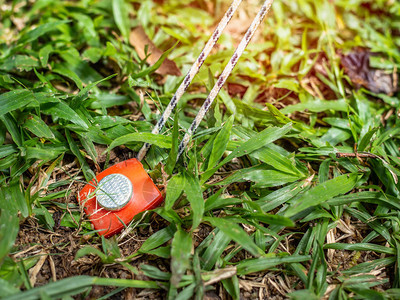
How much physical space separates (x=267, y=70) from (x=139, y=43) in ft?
3.07

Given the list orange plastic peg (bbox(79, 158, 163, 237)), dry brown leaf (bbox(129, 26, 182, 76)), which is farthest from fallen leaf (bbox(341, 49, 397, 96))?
orange plastic peg (bbox(79, 158, 163, 237))

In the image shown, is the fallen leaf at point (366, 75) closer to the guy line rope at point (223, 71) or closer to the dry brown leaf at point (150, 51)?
the guy line rope at point (223, 71)

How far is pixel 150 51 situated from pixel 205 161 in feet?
3.20

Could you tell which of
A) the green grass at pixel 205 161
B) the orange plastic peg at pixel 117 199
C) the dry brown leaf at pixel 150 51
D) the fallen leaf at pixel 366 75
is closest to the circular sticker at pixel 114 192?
the orange plastic peg at pixel 117 199

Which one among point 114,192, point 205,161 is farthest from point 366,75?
point 114,192

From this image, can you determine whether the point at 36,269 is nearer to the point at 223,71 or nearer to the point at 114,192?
the point at 114,192

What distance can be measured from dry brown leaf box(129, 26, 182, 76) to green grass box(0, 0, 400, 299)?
0.18 feet

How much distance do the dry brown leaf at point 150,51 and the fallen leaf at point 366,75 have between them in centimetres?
123

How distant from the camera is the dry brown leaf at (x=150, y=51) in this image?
2.12 m

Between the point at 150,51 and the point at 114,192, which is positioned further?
the point at 150,51

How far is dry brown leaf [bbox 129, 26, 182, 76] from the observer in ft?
6.96

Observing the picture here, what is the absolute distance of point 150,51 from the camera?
2.23 metres

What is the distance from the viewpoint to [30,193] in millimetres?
1608

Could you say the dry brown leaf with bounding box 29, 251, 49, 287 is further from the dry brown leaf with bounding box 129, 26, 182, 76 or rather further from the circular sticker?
the dry brown leaf with bounding box 129, 26, 182, 76
